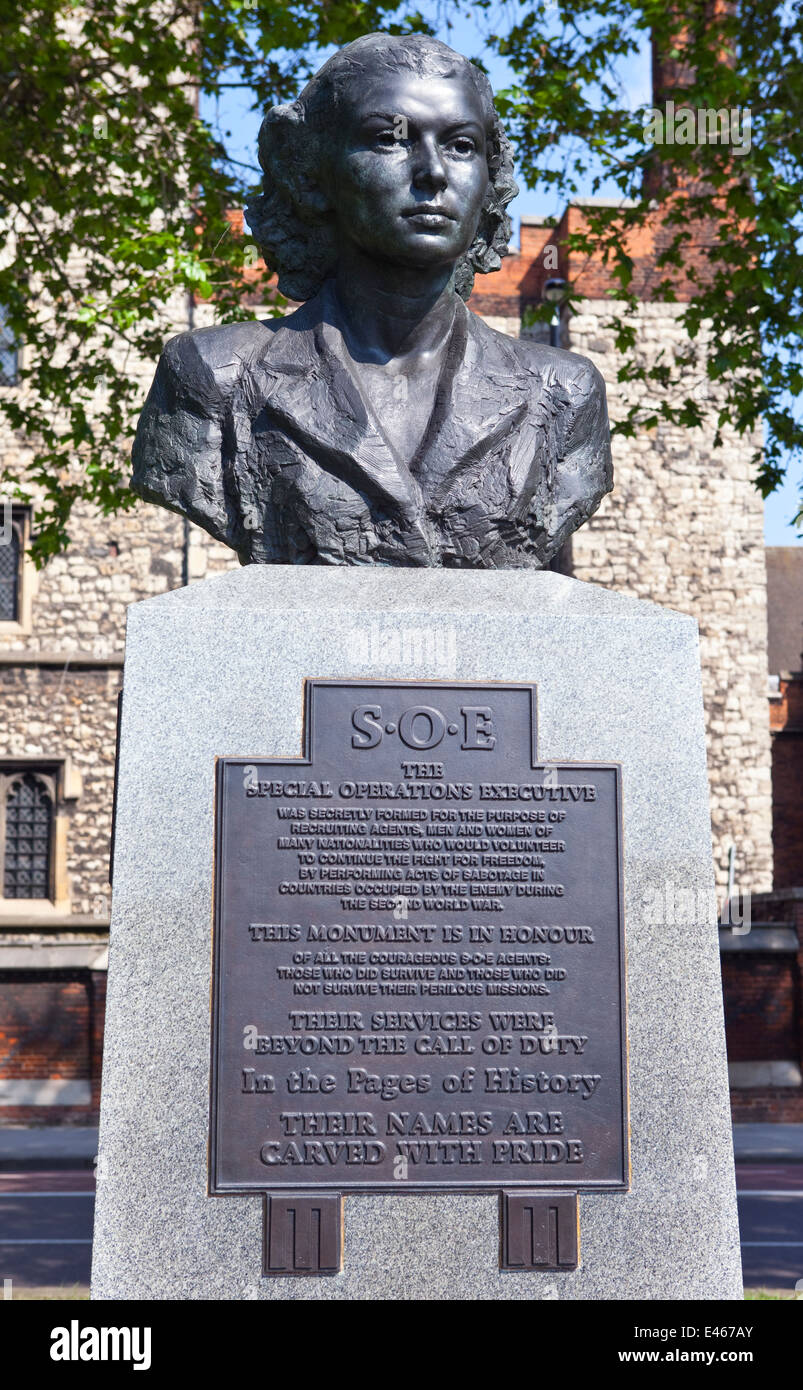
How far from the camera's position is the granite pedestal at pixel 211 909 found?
3.58 metres

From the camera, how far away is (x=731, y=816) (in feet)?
69.2

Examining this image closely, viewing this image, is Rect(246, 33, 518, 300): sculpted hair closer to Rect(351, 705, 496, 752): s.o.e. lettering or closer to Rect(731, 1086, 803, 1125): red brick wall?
Rect(351, 705, 496, 752): s.o.e. lettering

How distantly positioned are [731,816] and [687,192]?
8.36 meters

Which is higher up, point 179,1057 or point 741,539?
point 741,539

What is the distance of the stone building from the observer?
68.8 ft

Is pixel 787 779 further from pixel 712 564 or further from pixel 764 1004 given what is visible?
pixel 764 1004

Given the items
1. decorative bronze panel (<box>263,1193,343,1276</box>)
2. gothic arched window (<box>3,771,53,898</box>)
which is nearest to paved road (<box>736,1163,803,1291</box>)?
decorative bronze panel (<box>263,1193,343,1276</box>)

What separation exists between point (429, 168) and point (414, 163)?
6 centimetres

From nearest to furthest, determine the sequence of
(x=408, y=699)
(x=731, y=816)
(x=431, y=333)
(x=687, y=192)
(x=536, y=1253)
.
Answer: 1. (x=536, y=1253)
2. (x=408, y=699)
3. (x=431, y=333)
4. (x=687, y=192)
5. (x=731, y=816)

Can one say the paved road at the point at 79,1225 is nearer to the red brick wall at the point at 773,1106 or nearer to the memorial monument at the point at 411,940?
the red brick wall at the point at 773,1106

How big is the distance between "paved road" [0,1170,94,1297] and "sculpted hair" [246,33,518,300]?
15.2 feet

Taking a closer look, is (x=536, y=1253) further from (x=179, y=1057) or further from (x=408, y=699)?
(x=408, y=699)

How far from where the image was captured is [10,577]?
21703 mm

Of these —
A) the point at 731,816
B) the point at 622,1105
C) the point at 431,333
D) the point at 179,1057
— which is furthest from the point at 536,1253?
the point at 731,816
